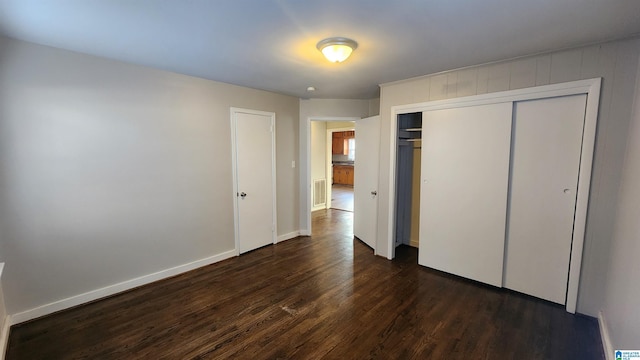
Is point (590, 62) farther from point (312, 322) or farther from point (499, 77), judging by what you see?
point (312, 322)

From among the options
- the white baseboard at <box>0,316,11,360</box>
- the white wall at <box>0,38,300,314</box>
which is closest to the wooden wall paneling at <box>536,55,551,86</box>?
the white wall at <box>0,38,300,314</box>

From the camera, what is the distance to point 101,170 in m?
2.66

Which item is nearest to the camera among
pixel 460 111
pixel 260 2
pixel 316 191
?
pixel 260 2

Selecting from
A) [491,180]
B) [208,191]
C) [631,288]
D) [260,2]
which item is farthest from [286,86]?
[631,288]

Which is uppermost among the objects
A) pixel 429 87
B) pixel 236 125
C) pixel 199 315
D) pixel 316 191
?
pixel 429 87

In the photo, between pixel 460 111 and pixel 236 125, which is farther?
pixel 236 125

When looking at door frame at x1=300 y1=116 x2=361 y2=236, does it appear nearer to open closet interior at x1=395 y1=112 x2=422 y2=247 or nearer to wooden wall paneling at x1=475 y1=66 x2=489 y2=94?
open closet interior at x1=395 y1=112 x2=422 y2=247

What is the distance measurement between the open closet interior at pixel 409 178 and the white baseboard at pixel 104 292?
268 centimetres

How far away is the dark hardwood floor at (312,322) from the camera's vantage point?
6.64ft

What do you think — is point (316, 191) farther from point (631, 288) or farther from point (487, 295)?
point (631, 288)

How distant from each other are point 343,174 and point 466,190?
827cm

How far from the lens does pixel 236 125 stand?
146 inches

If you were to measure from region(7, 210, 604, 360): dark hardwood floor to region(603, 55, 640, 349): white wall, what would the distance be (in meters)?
0.32

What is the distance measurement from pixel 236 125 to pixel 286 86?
87 cm
